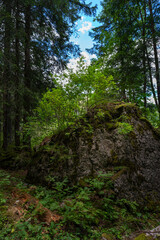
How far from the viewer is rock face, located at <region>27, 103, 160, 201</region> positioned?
3.64 meters

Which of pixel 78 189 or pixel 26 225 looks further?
pixel 78 189

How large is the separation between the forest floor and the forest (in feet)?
0.06

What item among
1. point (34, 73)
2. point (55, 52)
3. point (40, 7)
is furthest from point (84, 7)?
point (34, 73)

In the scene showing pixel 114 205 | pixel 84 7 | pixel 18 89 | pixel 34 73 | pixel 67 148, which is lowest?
pixel 114 205

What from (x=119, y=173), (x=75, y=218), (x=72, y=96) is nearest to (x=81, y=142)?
(x=119, y=173)

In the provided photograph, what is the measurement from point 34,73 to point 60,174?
6772 millimetres

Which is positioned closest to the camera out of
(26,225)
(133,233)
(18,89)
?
(26,225)

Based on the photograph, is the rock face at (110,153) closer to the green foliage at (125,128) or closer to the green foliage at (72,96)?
the green foliage at (125,128)

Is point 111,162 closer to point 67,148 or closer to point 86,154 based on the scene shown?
point 86,154

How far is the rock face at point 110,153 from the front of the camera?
3639mm

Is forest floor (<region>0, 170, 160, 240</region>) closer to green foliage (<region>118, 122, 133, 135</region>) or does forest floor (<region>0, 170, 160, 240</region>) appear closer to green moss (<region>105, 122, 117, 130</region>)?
green foliage (<region>118, 122, 133, 135</region>)

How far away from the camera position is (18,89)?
6914 mm

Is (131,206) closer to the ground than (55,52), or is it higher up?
closer to the ground

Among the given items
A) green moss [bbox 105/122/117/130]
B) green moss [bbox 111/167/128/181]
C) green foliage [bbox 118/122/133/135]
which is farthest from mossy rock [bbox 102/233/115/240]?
green moss [bbox 105/122/117/130]
